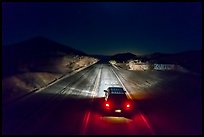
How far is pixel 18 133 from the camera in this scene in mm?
21047

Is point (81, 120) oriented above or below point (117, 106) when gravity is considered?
below

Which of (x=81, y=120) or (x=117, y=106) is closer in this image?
(x=81, y=120)

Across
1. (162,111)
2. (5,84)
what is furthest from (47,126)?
(5,84)

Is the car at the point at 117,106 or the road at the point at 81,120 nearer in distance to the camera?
the road at the point at 81,120

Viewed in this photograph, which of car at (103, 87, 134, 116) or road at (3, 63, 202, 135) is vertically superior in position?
car at (103, 87, 134, 116)

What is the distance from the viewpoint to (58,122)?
2433cm

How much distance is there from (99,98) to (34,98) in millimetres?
5630

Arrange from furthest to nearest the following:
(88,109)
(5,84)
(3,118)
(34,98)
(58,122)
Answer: (5,84), (34,98), (88,109), (3,118), (58,122)

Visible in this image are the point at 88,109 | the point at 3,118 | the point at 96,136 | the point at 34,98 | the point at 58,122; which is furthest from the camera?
the point at 34,98

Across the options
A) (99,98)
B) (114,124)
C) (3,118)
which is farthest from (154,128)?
(99,98)

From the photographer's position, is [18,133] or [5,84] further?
[5,84]

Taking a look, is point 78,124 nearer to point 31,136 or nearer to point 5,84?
point 31,136

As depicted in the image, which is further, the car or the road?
the car

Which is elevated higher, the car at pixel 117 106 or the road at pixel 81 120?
the car at pixel 117 106
